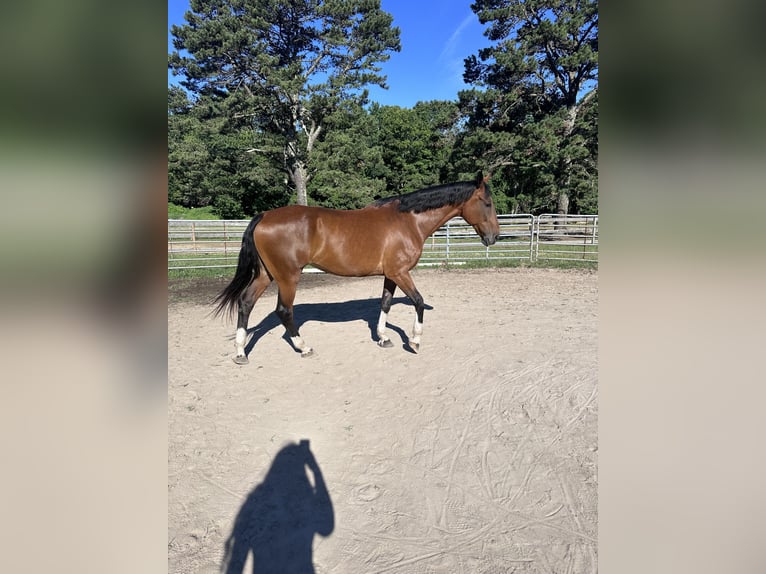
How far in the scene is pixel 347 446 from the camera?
259cm

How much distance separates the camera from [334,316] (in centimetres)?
602

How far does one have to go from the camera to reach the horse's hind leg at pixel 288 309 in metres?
A: 4.01

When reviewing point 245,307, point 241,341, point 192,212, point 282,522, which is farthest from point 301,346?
point 192,212

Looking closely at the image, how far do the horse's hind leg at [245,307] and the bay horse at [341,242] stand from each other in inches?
0.4

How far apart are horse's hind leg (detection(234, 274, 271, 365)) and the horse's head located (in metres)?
2.65

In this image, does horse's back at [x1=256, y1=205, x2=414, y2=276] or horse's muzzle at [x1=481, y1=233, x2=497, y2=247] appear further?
horse's muzzle at [x1=481, y1=233, x2=497, y2=247]

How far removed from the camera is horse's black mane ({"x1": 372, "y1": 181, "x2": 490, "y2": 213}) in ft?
14.4

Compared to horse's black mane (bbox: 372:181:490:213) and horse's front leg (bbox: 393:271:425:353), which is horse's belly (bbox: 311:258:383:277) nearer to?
horse's front leg (bbox: 393:271:425:353)

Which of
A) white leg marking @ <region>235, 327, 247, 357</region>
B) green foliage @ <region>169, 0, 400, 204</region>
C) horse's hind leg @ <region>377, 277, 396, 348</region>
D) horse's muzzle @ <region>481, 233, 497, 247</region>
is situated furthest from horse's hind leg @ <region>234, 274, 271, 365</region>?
green foliage @ <region>169, 0, 400, 204</region>
